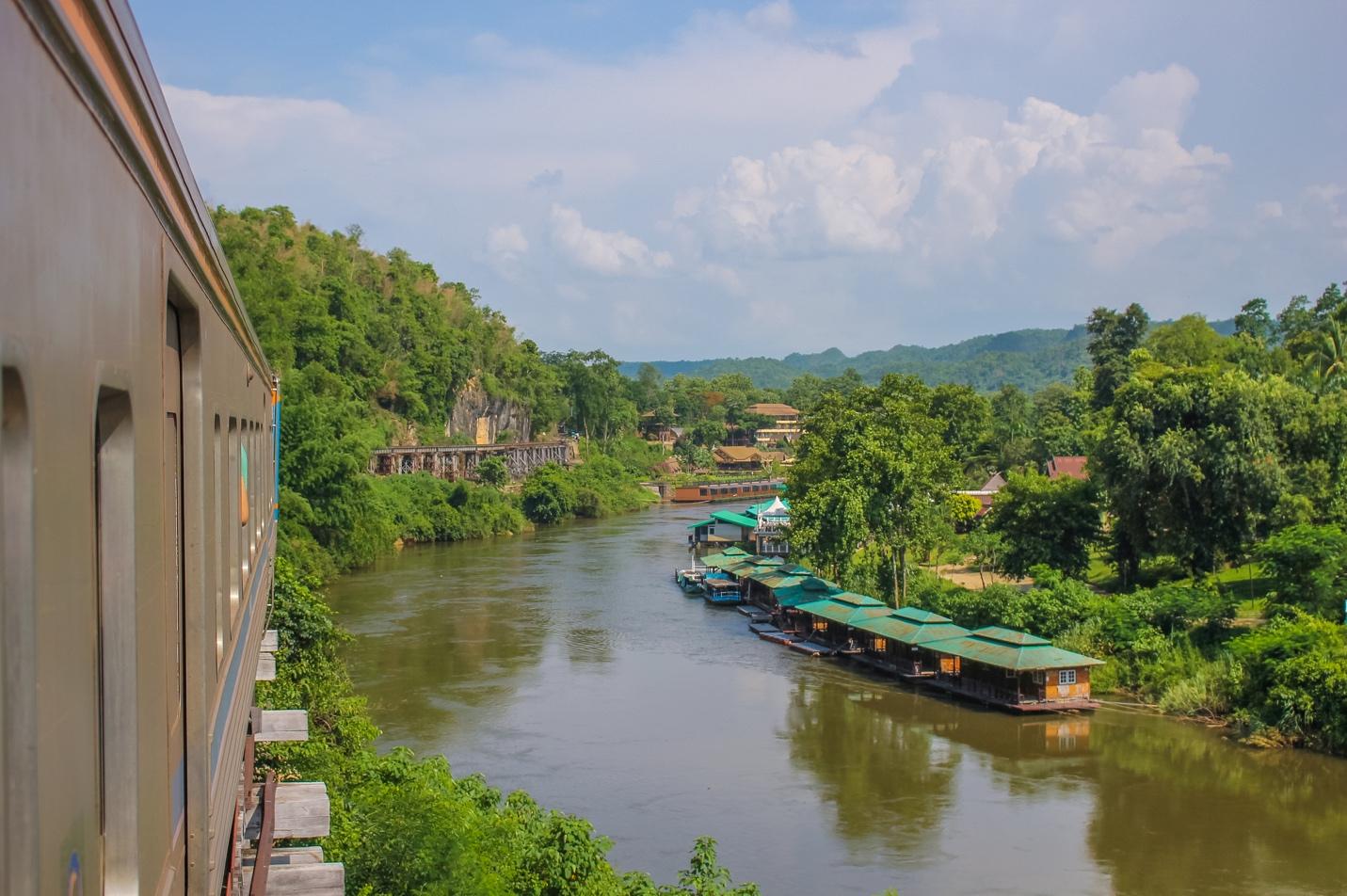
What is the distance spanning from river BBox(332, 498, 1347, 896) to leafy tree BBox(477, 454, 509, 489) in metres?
23.5

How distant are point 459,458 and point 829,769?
35766mm

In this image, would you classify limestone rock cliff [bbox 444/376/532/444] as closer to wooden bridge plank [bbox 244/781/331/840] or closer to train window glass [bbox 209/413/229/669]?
wooden bridge plank [bbox 244/781/331/840]

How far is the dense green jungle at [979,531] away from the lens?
32.9 ft

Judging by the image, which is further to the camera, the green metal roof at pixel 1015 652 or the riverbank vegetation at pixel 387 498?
the green metal roof at pixel 1015 652

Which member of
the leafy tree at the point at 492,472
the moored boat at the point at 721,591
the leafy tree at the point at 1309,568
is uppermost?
the leafy tree at the point at 492,472

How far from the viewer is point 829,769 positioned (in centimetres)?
1580

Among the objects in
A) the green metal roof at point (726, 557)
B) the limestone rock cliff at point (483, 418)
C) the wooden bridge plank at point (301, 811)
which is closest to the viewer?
the wooden bridge plank at point (301, 811)

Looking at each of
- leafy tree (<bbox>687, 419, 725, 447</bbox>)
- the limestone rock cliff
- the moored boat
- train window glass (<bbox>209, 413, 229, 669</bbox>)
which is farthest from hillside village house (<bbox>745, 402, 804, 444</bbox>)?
train window glass (<bbox>209, 413, 229, 669</bbox>)

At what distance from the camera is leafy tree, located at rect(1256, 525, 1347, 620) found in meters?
17.5

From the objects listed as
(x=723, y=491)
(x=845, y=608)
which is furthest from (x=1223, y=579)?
(x=723, y=491)

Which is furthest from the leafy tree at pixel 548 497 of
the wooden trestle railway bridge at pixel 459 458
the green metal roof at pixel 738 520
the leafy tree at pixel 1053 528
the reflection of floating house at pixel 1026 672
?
the reflection of floating house at pixel 1026 672

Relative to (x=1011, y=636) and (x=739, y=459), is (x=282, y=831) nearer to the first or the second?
(x=1011, y=636)

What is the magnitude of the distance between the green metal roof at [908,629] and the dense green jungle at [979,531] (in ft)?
3.85

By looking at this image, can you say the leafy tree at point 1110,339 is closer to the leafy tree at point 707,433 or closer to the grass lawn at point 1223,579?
the grass lawn at point 1223,579
